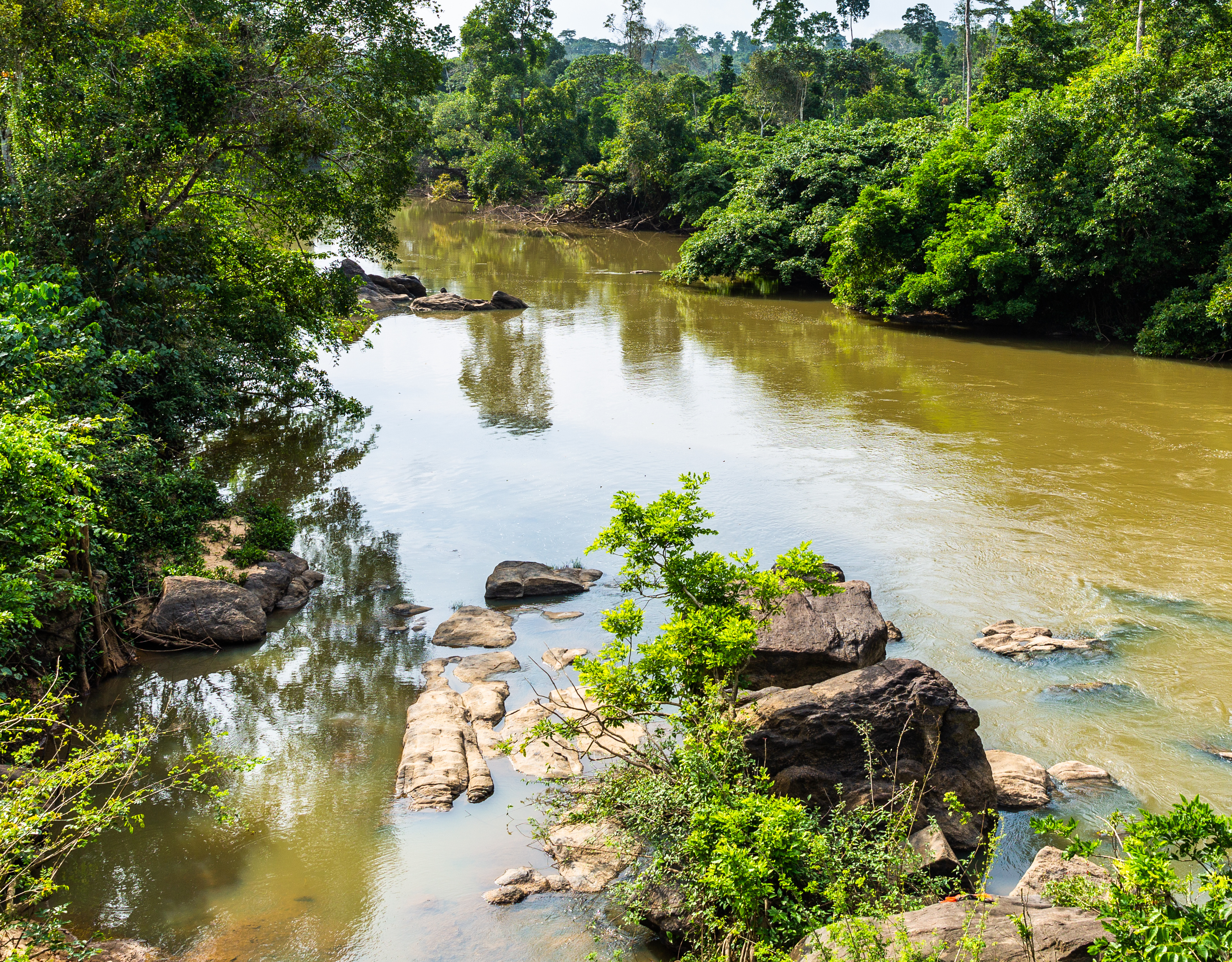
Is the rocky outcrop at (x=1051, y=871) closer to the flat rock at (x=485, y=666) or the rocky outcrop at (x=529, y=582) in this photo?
the flat rock at (x=485, y=666)

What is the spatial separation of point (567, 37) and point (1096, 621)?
15498 cm

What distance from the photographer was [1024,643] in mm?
9109

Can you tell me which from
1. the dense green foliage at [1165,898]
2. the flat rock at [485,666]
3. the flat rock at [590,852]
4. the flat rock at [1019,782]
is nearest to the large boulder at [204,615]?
the flat rock at [485,666]

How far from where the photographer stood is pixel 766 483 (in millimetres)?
13953

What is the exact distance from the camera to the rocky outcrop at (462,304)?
2836cm

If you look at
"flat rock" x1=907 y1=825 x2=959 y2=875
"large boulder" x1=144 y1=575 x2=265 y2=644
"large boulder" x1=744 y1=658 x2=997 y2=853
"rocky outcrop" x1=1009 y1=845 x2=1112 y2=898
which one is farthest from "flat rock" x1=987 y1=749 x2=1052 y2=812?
"large boulder" x1=144 y1=575 x2=265 y2=644

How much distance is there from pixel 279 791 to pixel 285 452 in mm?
9714

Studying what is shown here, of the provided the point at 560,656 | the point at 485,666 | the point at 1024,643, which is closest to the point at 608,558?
the point at 560,656

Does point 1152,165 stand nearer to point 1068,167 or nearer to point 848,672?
point 1068,167

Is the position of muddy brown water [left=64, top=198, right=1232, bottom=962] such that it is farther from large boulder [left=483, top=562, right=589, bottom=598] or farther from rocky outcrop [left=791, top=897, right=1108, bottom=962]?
rocky outcrop [left=791, top=897, right=1108, bottom=962]

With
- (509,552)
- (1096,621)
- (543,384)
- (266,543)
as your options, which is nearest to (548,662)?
(509,552)

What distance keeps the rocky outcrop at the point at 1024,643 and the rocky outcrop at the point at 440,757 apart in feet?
17.1

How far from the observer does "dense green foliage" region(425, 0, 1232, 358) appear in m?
20.0

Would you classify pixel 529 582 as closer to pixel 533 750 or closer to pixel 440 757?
pixel 533 750
